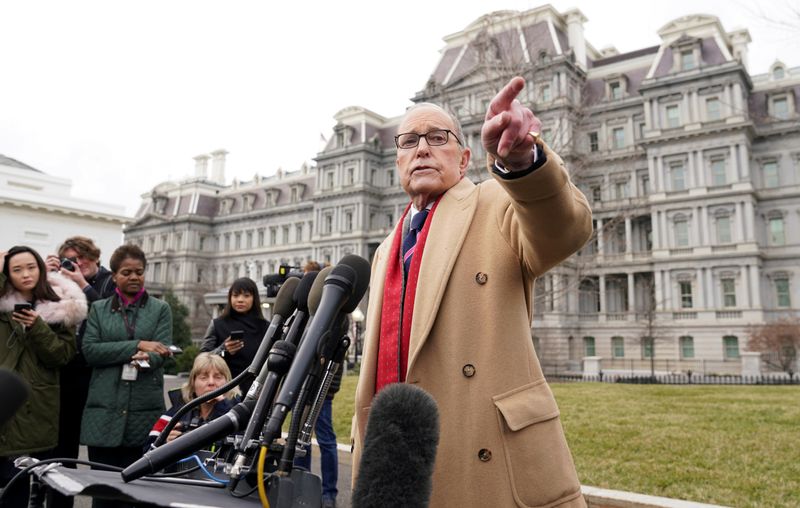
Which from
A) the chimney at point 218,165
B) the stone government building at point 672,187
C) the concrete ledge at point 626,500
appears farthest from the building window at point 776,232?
the chimney at point 218,165

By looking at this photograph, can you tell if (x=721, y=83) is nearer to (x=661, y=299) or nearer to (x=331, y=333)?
(x=661, y=299)

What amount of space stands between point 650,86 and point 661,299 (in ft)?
48.4

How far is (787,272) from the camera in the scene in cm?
3516

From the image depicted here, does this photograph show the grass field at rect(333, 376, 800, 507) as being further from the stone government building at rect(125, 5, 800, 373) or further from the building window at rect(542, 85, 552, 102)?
the building window at rect(542, 85, 552, 102)

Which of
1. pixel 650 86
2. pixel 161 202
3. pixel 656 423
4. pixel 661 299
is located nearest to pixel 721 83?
pixel 650 86

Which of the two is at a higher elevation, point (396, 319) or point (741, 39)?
point (741, 39)

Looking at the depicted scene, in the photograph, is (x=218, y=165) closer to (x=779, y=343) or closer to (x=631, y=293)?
(x=631, y=293)

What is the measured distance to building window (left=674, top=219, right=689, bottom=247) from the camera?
37.0m

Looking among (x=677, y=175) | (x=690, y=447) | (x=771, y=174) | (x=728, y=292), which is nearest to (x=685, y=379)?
(x=728, y=292)

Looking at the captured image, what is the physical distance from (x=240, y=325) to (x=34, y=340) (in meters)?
2.06

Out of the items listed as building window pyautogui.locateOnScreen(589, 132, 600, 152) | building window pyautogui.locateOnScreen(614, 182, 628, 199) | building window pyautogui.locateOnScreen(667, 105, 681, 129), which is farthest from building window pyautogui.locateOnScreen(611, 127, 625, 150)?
building window pyautogui.locateOnScreen(667, 105, 681, 129)

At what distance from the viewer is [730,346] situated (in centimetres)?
3331

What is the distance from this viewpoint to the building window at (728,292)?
114ft

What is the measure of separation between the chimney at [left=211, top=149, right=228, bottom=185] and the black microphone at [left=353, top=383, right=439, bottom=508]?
263 ft
